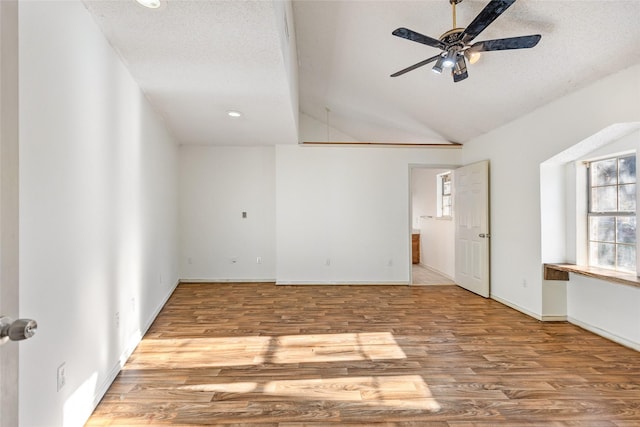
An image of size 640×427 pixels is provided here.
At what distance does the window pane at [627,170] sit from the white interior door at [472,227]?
4.82ft

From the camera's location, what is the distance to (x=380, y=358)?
104 inches

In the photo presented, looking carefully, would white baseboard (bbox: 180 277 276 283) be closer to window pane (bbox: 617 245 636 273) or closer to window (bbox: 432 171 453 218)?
window (bbox: 432 171 453 218)

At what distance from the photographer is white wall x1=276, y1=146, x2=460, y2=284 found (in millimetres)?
5250

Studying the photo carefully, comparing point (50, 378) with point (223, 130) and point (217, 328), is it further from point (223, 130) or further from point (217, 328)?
point (223, 130)

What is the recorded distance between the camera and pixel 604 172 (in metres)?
3.22

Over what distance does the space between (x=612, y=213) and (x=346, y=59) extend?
10.5 ft

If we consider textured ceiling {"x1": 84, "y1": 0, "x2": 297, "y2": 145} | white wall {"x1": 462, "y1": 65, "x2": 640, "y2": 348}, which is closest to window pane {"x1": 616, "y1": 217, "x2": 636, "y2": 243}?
white wall {"x1": 462, "y1": 65, "x2": 640, "y2": 348}

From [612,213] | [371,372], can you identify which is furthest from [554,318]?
[371,372]

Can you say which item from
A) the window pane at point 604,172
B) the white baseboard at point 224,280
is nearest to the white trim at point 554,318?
the window pane at point 604,172

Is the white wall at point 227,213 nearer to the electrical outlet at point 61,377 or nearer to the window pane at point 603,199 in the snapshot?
the electrical outlet at point 61,377

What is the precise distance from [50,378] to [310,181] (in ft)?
13.4

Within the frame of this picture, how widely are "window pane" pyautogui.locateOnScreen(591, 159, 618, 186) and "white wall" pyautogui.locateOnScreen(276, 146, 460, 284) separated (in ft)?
6.89

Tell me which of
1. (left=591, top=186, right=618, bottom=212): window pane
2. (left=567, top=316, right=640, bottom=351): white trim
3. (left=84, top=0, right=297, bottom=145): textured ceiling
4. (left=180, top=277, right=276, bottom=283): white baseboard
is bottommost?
(left=567, top=316, right=640, bottom=351): white trim

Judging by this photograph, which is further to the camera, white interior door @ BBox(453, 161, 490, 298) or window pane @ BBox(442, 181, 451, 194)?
window pane @ BBox(442, 181, 451, 194)
